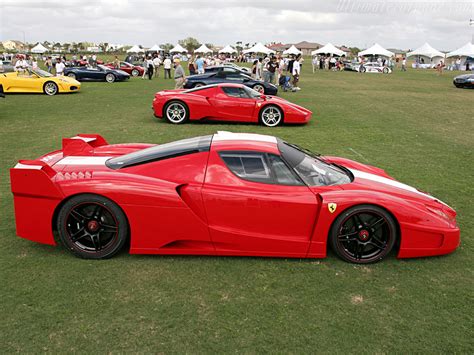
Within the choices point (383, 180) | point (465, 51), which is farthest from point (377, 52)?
point (383, 180)

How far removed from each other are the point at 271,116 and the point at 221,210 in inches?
317

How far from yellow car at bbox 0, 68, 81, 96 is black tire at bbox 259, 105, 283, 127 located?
36.8ft

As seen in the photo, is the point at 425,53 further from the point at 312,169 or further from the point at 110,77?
the point at 312,169

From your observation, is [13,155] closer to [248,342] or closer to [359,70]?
[248,342]

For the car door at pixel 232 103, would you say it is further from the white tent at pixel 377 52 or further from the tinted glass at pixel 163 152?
the white tent at pixel 377 52

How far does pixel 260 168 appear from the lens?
4309 millimetres

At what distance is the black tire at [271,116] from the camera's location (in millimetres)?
11734

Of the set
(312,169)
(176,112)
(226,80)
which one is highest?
(226,80)

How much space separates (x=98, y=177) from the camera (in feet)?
13.7

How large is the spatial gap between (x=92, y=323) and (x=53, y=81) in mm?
17666

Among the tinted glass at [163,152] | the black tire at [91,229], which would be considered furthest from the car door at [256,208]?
the black tire at [91,229]

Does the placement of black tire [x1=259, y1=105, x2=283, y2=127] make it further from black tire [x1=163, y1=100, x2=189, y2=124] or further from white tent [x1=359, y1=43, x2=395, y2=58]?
white tent [x1=359, y1=43, x2=395, y2=58]

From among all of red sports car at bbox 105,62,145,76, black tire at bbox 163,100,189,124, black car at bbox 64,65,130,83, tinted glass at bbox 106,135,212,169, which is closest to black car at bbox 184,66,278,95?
black tire at bbox 163,100,189,124

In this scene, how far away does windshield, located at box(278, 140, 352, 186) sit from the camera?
4379 millimetres
